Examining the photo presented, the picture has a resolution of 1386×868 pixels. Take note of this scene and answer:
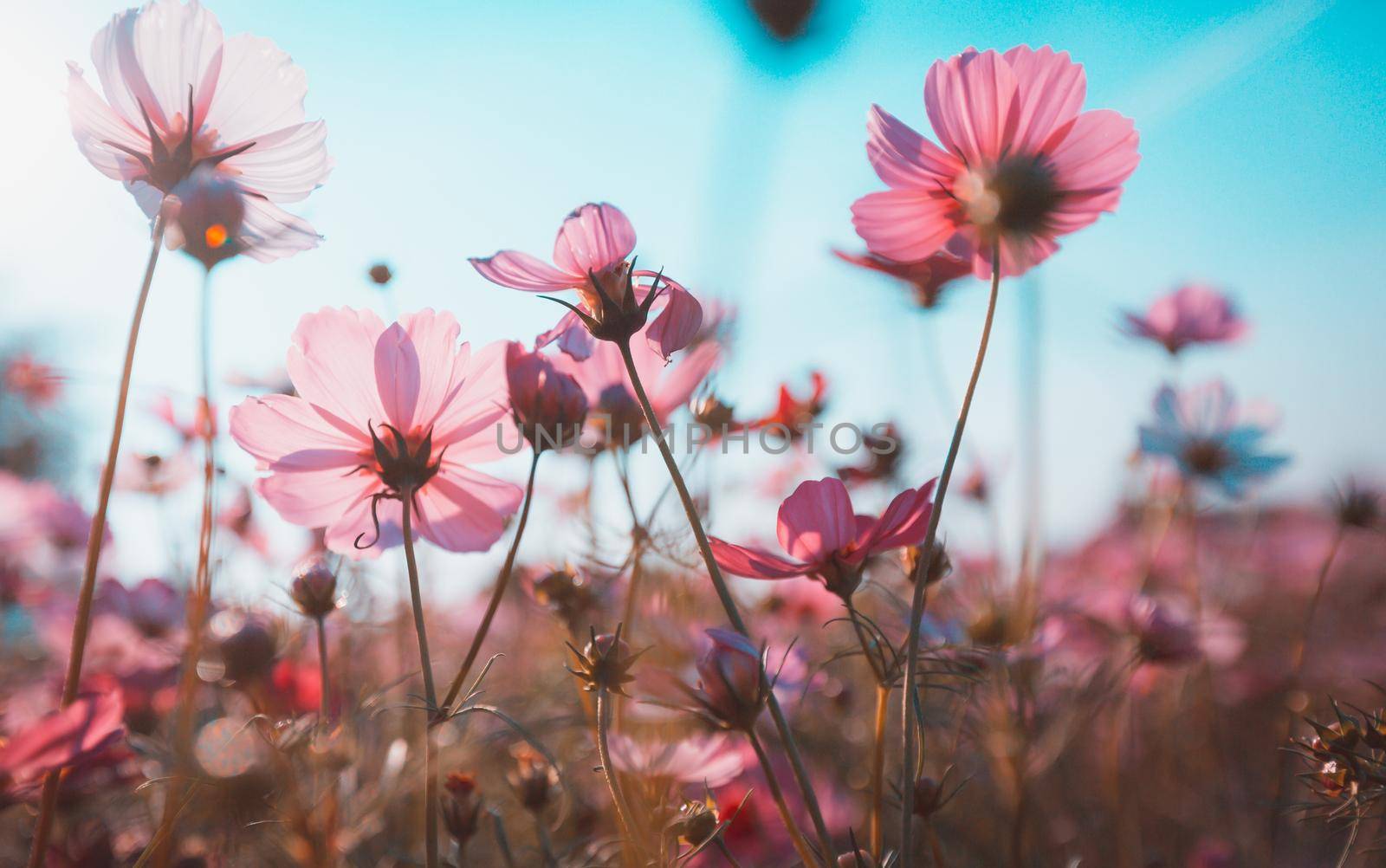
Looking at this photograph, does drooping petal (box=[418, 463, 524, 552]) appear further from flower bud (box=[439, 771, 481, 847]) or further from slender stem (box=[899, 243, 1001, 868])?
slender stem (box=[899, 243, 1001, 868])

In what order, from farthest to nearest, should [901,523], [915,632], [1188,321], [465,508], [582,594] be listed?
[1188,321] → [582,594] → [465,508] → [901,523] → [915,632]

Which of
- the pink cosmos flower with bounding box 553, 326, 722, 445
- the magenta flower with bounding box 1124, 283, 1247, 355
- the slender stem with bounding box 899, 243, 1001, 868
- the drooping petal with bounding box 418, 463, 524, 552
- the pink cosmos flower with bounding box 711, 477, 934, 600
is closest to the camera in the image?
the slender stem with bounding box 899, 243, 1001, 868

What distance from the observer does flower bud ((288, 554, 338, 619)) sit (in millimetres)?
581

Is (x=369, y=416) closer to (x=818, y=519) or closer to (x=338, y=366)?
(x=338, y=366)

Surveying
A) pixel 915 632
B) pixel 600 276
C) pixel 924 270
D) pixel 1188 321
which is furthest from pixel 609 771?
pixel 1188 321

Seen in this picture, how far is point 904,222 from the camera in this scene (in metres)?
0.49

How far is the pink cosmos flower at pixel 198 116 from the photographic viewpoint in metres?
0.46

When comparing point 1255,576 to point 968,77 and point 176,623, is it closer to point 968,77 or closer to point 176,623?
point 968,77

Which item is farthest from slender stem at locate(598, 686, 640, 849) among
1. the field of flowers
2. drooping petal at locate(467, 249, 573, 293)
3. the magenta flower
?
the magenta flower

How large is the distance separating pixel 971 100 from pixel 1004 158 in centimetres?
4

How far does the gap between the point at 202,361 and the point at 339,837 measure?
0.40 metres

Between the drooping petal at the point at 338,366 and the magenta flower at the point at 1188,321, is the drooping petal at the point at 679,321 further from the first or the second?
the magenta flower at the point at 1188,321

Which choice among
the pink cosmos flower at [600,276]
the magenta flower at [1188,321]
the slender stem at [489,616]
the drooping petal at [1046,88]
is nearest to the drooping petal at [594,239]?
the pink cosmos flower at [600,276]

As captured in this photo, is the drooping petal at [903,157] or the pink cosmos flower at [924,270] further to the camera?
the pink cosmos flower at [924,270]
